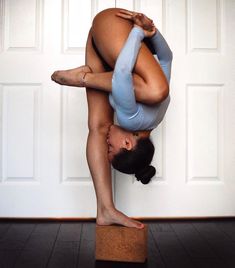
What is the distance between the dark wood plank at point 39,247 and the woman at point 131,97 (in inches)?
20.5

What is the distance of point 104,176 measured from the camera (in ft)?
5.52

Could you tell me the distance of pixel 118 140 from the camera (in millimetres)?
1602

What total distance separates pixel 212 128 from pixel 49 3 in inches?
53.2

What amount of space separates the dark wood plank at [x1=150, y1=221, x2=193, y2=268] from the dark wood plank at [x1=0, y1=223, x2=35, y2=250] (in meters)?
0.68

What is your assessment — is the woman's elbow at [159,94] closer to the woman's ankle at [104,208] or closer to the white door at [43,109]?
the woman's ankle at [104,208]

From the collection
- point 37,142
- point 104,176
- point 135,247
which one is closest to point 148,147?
point 104,176

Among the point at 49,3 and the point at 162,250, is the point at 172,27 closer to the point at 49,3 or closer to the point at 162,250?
the point at 49,3

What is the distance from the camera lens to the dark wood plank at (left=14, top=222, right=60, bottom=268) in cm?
151

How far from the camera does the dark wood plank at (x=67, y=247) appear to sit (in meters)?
1.51

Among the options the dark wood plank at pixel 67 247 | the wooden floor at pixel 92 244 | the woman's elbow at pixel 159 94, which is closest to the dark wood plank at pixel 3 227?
the wooden floor at pixel 92 244

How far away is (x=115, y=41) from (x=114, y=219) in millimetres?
777

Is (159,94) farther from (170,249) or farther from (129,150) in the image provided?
(170,249)

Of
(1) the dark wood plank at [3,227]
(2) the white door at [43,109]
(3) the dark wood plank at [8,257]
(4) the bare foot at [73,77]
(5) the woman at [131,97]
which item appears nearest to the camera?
(5) the woman at [131,97]

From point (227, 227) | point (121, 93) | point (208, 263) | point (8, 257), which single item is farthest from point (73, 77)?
point (227, 227)
